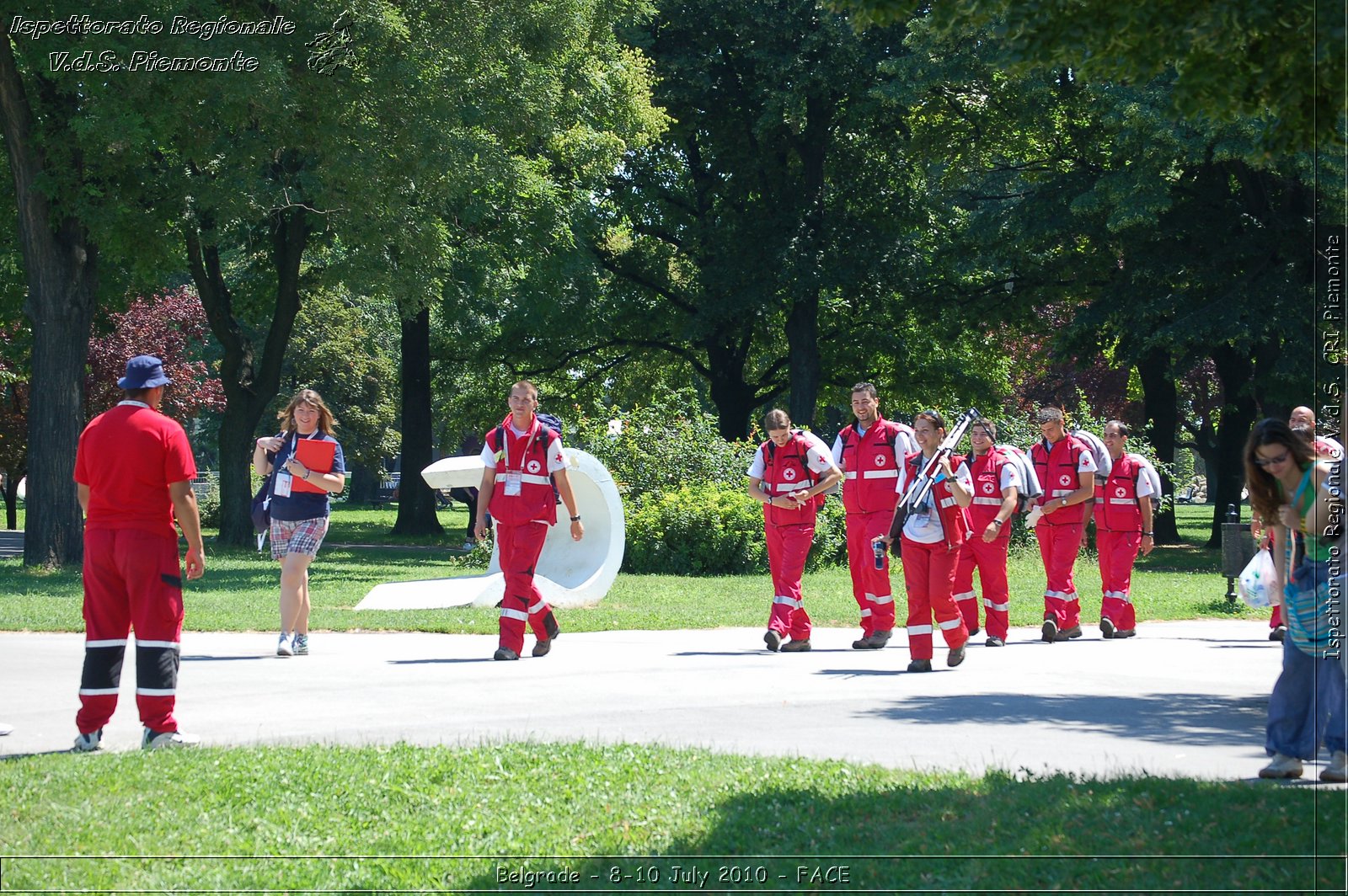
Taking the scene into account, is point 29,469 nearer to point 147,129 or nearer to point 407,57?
point 147,129

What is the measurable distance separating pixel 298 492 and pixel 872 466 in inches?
194

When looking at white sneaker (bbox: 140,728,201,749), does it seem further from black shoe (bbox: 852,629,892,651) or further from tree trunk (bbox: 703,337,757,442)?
tree trunk (bbox: 703,337,757,442)

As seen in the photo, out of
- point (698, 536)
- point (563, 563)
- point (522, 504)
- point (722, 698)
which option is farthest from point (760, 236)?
point (722, 698)

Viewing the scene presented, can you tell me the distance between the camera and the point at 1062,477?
552 inches

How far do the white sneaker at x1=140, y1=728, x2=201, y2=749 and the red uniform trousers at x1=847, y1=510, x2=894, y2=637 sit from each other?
6.51 meters

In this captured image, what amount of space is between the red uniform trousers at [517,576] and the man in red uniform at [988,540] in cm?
386

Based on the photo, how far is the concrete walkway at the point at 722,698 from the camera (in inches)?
300

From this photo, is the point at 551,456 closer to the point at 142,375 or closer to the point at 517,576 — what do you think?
the point at 517,576

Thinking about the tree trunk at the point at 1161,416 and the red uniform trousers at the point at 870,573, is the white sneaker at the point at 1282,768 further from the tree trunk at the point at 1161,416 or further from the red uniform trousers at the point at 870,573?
the tree trunk at the point at 1161,416

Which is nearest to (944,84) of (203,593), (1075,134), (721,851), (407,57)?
(1075,134)

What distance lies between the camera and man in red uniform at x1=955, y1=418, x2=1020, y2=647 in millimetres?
12680

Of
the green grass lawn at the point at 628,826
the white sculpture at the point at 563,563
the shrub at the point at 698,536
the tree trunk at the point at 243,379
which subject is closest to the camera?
the green grass lawn at the point at 628,826

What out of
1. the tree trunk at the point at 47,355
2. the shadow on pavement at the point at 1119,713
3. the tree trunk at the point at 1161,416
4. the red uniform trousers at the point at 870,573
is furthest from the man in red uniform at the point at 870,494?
the tree trunk at the point at 1161,416

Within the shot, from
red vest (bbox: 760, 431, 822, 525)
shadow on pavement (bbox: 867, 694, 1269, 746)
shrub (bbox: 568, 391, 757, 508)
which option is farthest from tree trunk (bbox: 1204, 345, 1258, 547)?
shadow on pavement (bbox: 867, 694, 1269, 746)
